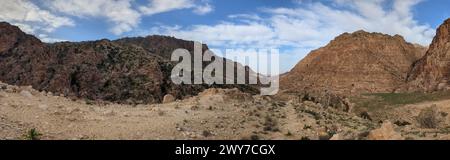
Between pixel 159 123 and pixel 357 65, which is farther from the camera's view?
pixel 357 65

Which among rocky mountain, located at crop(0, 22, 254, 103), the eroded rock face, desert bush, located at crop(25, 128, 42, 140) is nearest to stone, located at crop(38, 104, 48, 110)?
desert bush, located at crop(25, 128, 42, 140)

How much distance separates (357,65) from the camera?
116m

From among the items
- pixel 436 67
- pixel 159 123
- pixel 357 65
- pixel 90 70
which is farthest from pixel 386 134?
pixel 357 65

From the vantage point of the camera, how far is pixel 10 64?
65.6m

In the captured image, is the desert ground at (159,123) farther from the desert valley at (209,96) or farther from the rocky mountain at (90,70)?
the rocky mountain at (90,70)

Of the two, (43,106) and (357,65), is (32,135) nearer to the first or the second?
(43,106)

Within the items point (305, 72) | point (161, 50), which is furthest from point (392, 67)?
point (161, 50)

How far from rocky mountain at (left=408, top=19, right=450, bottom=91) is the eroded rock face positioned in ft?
19.6

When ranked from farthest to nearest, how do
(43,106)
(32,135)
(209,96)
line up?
(209,96) → (43,106) → (32,135)

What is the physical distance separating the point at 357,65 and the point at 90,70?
7288cm

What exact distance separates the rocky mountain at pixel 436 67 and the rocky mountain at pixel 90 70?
1989 inches

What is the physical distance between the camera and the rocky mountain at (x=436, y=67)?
90375 millimetres

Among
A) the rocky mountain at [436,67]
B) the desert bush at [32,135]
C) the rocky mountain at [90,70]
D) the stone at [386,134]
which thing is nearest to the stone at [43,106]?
the desert bush at [32,135]

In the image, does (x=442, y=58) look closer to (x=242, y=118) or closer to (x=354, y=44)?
(x=354, y=44)
